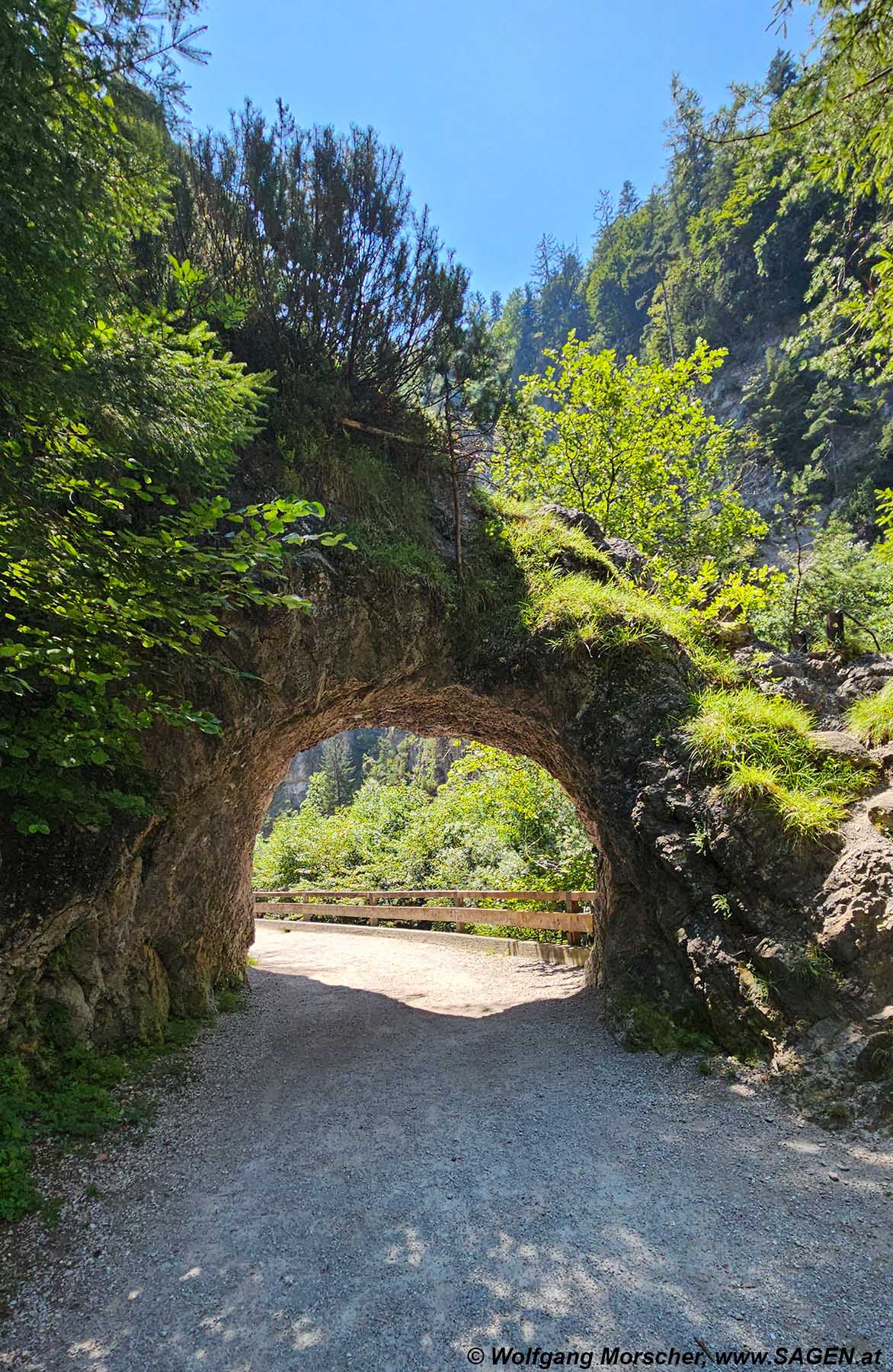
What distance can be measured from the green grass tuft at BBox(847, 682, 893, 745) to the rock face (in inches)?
9.5

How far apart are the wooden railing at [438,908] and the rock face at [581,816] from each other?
2209 millimetres

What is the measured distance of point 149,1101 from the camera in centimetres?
493

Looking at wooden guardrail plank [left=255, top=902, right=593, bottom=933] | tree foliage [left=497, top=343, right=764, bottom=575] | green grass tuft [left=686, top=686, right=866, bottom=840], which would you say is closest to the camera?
green grass tuft [left=686, top=686, right=866, bottom=840]

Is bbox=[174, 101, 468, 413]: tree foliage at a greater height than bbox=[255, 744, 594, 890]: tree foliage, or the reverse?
bbox=[174, 101, 468, 413]: tree foliage

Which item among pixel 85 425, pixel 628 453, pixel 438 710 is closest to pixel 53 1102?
pixel 85 425

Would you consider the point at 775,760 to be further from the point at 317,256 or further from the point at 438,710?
the point at 317,256

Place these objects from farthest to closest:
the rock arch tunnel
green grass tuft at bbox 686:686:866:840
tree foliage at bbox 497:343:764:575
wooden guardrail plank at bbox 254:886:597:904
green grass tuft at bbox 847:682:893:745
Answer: tree foliage at bbox 497:343:764:575
wooden guardrail plank at bbox 254:886:597:904
green grass tuft at bbox 847:682:893:745
green grass tuft at bbox 686:686:866:840
the rock arch tunnel

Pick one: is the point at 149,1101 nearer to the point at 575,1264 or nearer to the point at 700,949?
the point at 575,1264

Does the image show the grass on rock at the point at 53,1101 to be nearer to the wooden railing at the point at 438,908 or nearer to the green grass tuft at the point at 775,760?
the green grass tuft at the point at 775,760

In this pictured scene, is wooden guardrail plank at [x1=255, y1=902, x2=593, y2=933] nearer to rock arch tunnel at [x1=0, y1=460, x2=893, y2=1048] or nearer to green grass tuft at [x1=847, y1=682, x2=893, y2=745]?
rock arch tunnel at [x1=0, y1=460, x2=893, y2=1048]

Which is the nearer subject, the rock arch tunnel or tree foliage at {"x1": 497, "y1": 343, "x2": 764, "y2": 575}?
the rock arch tunnel

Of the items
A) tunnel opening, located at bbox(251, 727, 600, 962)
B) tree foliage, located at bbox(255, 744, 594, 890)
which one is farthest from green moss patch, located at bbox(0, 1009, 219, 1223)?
tree foliage, located at bbox(255, 744, 594, 890)

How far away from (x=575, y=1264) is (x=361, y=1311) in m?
1.15

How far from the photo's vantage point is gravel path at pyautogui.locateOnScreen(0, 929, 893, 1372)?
2.77 metres
